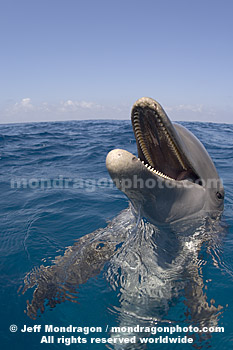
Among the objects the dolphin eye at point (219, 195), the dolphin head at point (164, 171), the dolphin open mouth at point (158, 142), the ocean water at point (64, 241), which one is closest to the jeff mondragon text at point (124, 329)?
the ocean water at point (64, 241)

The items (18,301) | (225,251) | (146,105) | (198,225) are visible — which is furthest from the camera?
(225,251)

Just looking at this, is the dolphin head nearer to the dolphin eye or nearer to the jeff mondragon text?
Result: the dolphin eye

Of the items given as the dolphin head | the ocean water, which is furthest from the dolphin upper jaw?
the ocean water

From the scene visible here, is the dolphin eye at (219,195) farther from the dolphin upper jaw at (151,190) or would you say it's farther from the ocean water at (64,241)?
the ocean water at (64,241)

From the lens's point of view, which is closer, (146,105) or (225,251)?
(146,105)

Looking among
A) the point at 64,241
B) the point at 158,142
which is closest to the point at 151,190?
the point at 158,142

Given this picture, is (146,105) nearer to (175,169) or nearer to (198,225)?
(175,169)

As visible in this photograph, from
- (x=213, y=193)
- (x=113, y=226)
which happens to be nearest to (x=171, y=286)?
(x=213, y=193)

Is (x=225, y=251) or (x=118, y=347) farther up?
(x=225, y=251)

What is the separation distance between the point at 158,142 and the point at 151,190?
1.02 m

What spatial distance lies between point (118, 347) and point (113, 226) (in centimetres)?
346

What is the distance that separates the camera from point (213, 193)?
5.21 metres

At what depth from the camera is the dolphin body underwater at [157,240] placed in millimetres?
4152

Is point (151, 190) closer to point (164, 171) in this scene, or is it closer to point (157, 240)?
point (164, 171)
